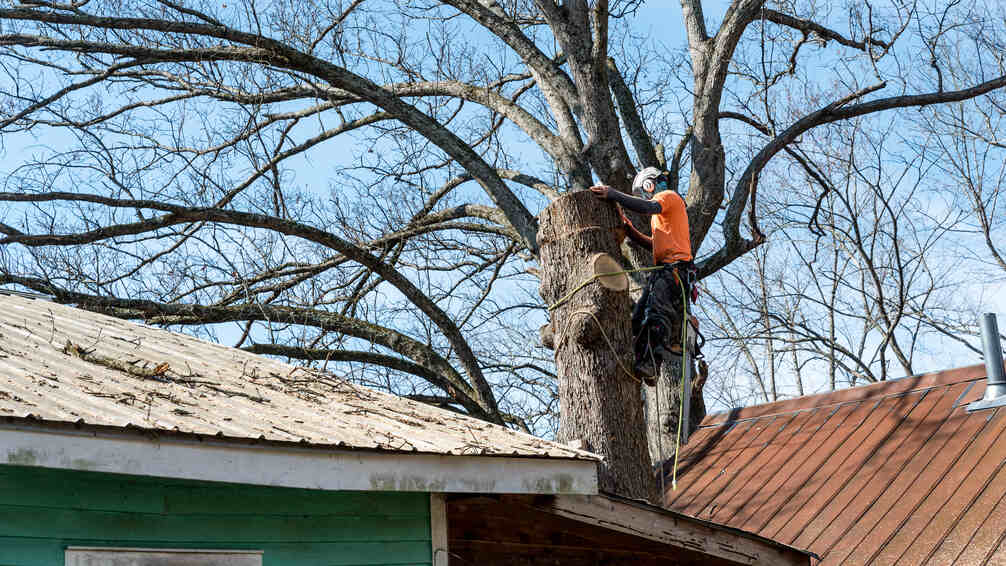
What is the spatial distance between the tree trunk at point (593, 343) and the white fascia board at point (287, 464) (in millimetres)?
2490

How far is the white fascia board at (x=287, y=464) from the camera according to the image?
14.1 ft

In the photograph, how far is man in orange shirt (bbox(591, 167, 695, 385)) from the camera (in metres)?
8.46

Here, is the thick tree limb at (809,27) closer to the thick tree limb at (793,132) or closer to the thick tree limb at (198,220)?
the thick tree limb at (793,132)

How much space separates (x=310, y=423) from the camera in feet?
18.3

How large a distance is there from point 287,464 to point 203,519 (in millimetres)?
597

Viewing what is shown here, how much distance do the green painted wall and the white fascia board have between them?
445mm

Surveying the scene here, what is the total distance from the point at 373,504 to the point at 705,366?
16.3 feet

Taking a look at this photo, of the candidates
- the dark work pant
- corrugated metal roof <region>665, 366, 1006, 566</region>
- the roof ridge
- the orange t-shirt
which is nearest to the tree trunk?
the dark work pant

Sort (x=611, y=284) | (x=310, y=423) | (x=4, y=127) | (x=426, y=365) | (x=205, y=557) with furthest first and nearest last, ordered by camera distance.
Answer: (x=426, y=365) → (x=4, y=127) → (x=611, y=284) → (x=310, y=423) → (x=205, y=557)

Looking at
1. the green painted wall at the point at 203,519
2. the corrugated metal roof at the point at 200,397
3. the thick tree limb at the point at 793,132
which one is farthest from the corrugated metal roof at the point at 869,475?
the green painted wall at the point at 203,519

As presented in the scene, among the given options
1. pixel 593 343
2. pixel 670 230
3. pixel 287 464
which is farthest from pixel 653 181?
pixel 287 464

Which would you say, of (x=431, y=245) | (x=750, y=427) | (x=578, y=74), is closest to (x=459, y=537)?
(x=750, y=427)

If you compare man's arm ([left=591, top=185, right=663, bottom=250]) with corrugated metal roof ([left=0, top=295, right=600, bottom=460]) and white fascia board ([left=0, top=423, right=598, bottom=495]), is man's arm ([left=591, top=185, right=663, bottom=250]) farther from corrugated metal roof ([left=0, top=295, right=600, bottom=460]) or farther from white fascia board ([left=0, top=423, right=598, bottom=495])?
white fascia board ([left=0, top=423, right=598, bottom=495])

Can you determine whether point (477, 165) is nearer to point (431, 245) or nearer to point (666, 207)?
point (431, 245)
